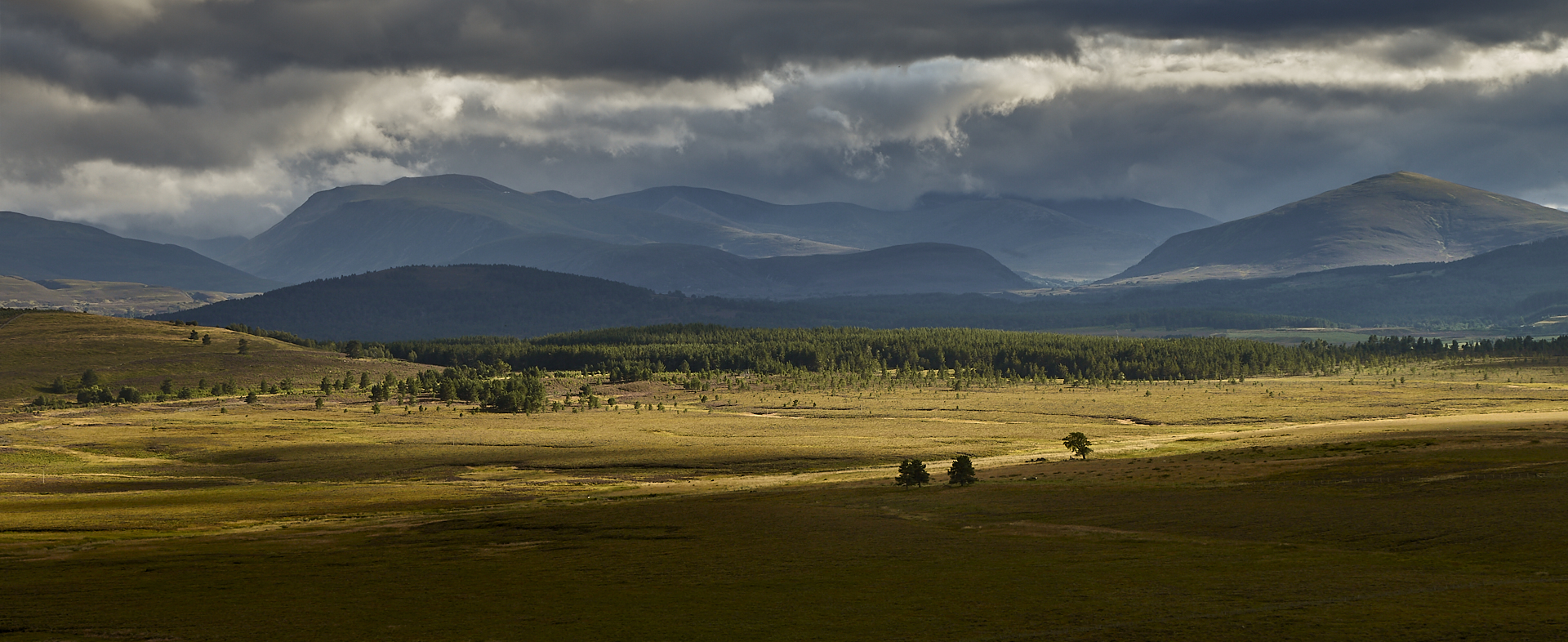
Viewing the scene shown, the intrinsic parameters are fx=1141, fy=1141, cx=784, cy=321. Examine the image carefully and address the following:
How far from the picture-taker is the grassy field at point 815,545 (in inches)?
1452

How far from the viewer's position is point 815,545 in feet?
175

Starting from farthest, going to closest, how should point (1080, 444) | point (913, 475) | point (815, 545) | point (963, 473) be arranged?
point (1080, 444) < point (913, 475) < point (963, 473) < point (815, 545)

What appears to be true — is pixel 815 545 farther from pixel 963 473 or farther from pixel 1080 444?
pixel 1080 444

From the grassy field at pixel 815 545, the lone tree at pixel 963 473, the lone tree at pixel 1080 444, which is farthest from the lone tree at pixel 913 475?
the lone tree at pixel 1080 444

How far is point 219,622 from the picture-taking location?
3991cm

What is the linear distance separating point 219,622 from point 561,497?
4404 cm

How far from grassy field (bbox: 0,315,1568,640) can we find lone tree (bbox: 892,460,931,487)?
6.59 feet

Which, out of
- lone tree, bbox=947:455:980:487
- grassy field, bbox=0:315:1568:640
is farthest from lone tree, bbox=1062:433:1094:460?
lone tree, bbox=947:455:980:487

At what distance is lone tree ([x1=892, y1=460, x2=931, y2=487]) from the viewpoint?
80125 millimetres

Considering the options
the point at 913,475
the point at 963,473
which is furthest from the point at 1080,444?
the point at 913,475

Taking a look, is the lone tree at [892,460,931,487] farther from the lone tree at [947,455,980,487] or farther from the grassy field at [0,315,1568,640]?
the grassy field at [0,315,1568,640]

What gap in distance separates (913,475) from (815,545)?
27847 millimetres

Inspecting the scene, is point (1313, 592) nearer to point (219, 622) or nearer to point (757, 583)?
point (757, 583)

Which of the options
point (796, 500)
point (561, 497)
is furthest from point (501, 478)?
point (796, 500)
